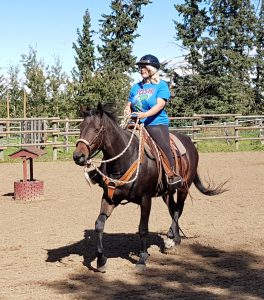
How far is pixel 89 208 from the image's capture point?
1020 centimetres

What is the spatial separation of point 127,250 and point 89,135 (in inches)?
82.5

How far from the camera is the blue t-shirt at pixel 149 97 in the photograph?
6.27 meters

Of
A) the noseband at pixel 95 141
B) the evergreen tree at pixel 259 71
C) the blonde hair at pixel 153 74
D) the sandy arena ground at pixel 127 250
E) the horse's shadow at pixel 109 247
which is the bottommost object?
the horse's shadow at pixel 109 247

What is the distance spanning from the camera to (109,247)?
23.0 ft

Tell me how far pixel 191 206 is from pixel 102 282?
5.13 metres

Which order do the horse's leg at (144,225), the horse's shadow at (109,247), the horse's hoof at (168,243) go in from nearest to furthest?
the horse's leg at (144,225), the horse's shadow at (109,247), the horse's hoof at (168,243)

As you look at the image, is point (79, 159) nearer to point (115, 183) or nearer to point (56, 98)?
point (115, 183)

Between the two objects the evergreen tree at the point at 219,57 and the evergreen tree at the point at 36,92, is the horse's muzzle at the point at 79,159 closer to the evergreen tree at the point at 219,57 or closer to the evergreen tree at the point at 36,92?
the evergreen tree at the point at 36,92

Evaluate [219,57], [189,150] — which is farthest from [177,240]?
[219,57]

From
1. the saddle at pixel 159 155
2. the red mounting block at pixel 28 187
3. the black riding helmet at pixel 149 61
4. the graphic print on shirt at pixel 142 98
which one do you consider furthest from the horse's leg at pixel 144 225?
the red mounting block at pixel 28 187

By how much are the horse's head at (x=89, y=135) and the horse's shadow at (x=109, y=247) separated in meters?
1.44

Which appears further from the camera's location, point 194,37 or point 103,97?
point 194,37

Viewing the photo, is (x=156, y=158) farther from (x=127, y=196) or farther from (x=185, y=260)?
(x=185, y=260)

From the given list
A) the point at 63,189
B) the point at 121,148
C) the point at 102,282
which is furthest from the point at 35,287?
→ the point at 63,189
